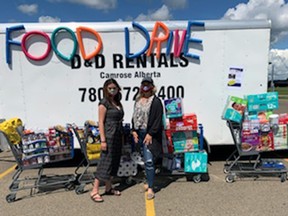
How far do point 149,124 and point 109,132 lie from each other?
22.9 inches

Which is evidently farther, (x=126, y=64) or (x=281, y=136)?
(x=126, y=64)

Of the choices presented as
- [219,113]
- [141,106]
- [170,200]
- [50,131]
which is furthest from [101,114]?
[219,113]

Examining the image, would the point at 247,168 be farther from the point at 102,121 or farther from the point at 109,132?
the point at 102,121

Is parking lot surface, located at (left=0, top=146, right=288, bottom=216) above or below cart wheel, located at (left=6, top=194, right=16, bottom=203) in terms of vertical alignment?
below

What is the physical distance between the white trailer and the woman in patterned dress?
50.4 inches

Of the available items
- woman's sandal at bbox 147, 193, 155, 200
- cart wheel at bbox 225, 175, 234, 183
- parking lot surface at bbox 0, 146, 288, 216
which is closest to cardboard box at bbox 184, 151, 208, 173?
parking lot surface at bbox 0, 146, 288, 216

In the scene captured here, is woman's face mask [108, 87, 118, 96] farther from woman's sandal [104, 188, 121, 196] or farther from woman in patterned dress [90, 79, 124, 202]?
woman's sandal [104, 188, 121, 196]

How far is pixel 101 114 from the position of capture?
3.90 meters

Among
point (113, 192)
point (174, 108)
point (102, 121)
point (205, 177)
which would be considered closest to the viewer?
point (102, 121)

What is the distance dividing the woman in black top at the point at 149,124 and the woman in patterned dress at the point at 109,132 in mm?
292

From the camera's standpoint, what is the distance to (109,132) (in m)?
3.99

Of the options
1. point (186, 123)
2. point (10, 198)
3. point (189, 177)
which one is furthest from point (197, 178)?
point (10, 198)

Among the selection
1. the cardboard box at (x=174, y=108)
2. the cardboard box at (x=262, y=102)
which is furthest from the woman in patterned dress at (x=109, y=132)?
the cardboard box at (x=262, y=102)

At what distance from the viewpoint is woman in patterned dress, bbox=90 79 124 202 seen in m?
3.93
